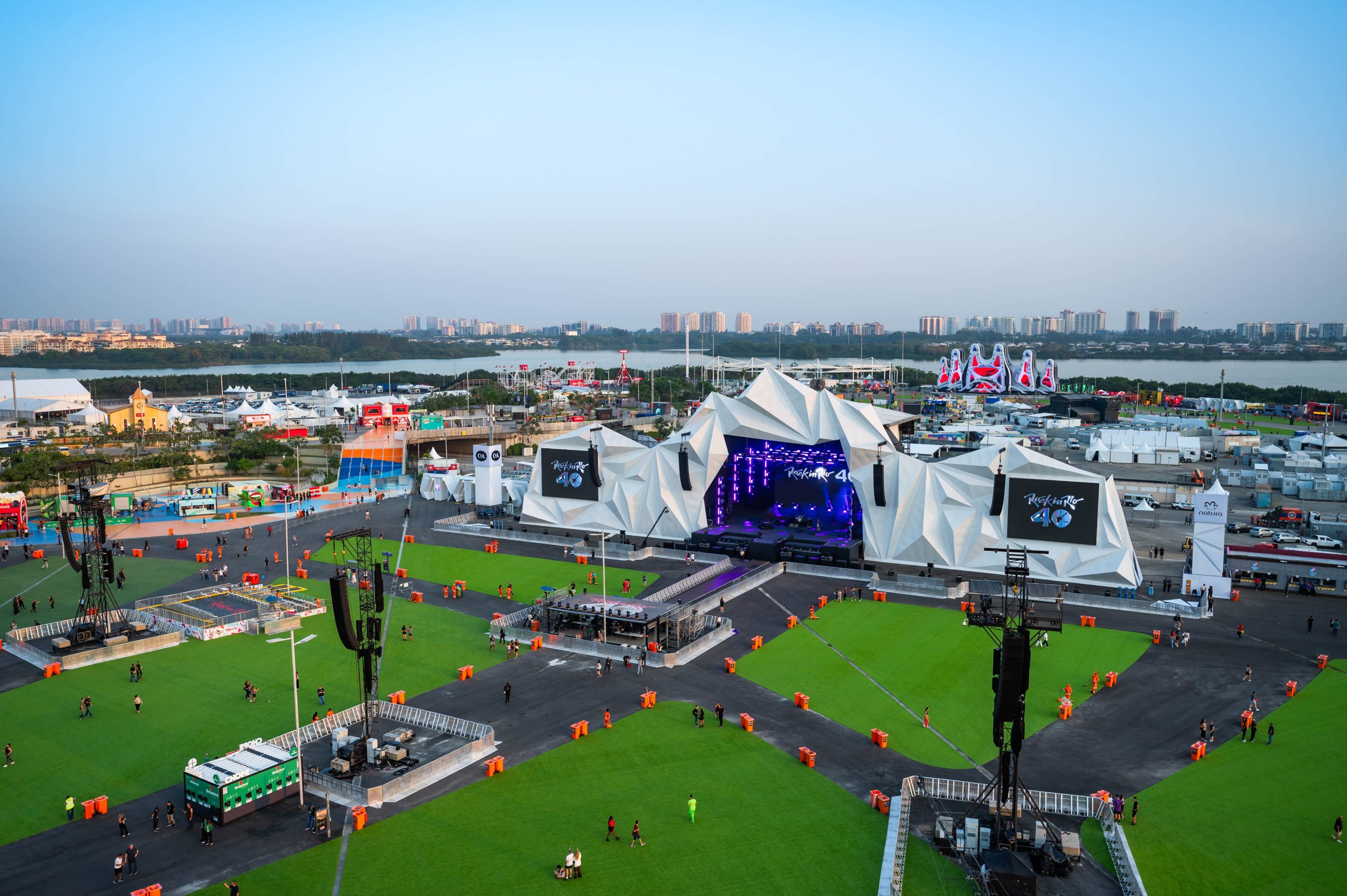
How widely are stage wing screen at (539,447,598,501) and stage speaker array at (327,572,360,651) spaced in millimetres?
33629

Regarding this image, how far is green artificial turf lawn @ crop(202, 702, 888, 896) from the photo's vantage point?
22.8 meters

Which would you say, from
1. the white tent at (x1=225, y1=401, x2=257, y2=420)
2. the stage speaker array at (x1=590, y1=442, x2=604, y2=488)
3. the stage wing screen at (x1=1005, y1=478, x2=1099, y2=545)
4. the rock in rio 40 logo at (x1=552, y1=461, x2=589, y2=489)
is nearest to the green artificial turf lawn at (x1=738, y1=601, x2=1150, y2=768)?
the stage wing screen at (x1=1005, y1=478, x2=1099, y2=545)

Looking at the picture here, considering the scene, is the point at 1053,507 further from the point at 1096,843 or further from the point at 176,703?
the point at 176,703

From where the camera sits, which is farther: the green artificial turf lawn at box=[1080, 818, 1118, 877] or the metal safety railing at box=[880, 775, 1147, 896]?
the green artificial turf lawn at box=[1080, 818, 1118, 877]

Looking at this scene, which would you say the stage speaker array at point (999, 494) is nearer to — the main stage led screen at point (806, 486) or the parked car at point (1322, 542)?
the main stage led screen at point (806, 486)

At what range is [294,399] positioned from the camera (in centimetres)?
15575

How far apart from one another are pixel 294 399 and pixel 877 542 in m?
129

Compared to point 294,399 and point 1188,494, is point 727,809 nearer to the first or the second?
point 1188,494

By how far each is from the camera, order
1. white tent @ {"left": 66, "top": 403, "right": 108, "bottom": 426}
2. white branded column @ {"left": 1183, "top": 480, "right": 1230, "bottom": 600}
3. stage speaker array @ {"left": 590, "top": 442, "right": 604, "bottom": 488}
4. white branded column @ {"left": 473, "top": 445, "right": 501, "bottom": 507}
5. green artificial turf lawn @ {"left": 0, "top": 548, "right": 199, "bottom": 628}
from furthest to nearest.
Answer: white tent @ {"left": 66, "top": 403, "right": 108, "bottom": 426} → white branded column @ {"left": 473, "top": 445, "right": 501, "bottom": 507} → stage speaker array @ {"left": 590, "top": 442, "right": 604, "bottom": 488} → white branded column @ {"left": 1183, "top": 480, "right": 1230, "bottom": 600} → green artificial turf lawn @ {"left": 0, "top": 548, "right": 199, "bottom": 628}

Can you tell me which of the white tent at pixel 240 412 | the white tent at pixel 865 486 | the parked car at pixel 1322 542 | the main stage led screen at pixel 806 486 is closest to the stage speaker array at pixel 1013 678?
the white tent at pixel 865 486

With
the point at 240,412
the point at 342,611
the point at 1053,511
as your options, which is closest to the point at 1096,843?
the point at 342,611

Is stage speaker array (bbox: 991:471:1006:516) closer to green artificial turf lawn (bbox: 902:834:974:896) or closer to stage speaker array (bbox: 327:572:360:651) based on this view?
green artificial turf lawn (bbox: 902:834:974:896)

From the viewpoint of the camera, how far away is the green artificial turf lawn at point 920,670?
1258 inches

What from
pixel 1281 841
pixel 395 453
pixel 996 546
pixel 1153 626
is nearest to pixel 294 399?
pixel 395 453
